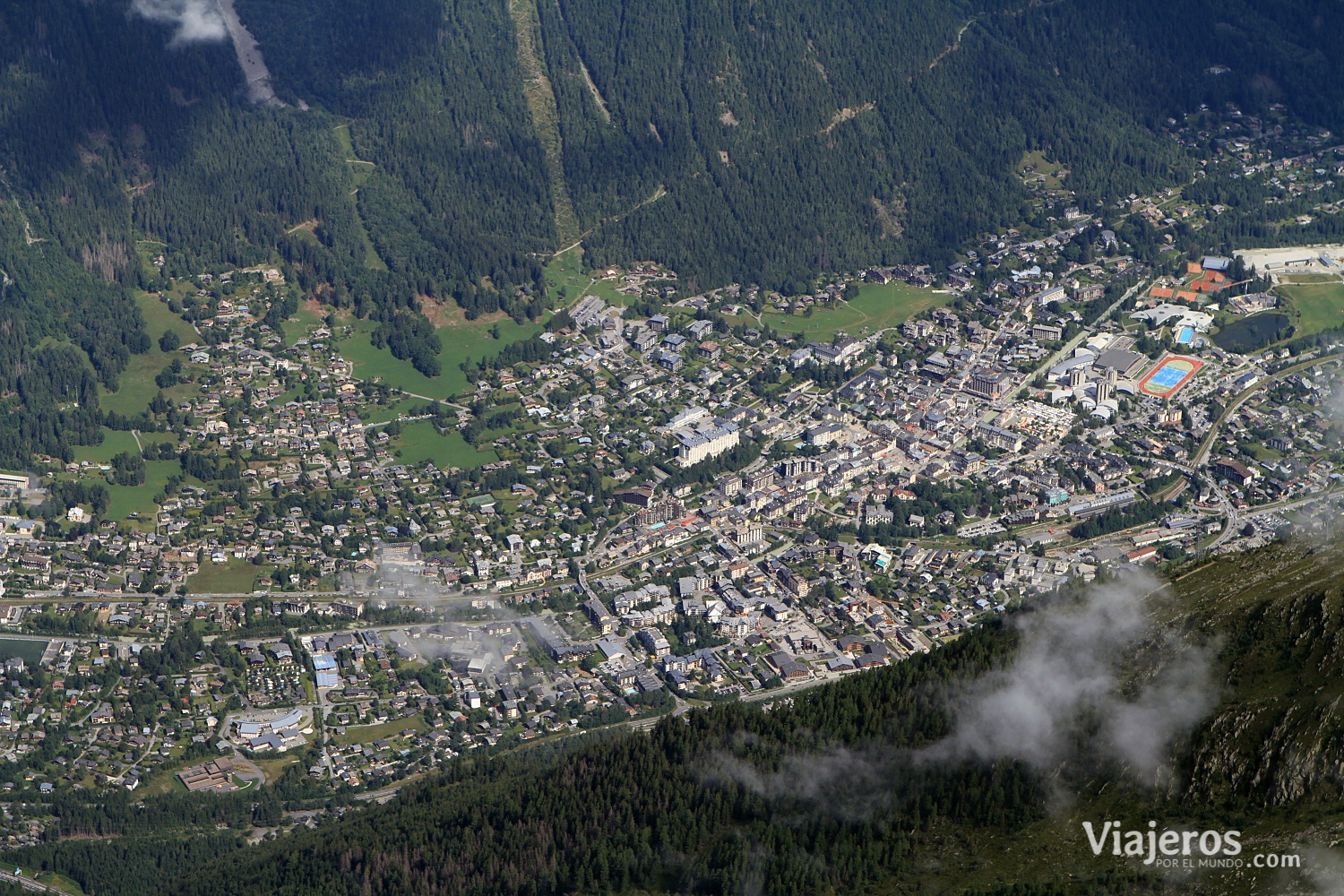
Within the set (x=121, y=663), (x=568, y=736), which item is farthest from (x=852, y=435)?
(x=121, y=663)

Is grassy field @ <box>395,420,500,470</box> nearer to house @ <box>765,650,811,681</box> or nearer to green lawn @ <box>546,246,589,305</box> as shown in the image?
green lawn @ <box>546,246,589,305</box>

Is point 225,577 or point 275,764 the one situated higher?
point 225,577

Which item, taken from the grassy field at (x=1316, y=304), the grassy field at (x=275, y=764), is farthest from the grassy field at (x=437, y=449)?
the grassy field at (x=1316, y=304)

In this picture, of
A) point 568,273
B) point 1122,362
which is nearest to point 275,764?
point 568,273

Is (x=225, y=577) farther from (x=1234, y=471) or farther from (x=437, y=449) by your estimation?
(x=1234, y=471)

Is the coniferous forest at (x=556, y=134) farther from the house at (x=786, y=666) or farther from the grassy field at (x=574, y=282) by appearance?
the house at (x=786, y=666)

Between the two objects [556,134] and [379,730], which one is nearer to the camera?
[379,730]

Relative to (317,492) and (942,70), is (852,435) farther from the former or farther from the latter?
(942,70)
